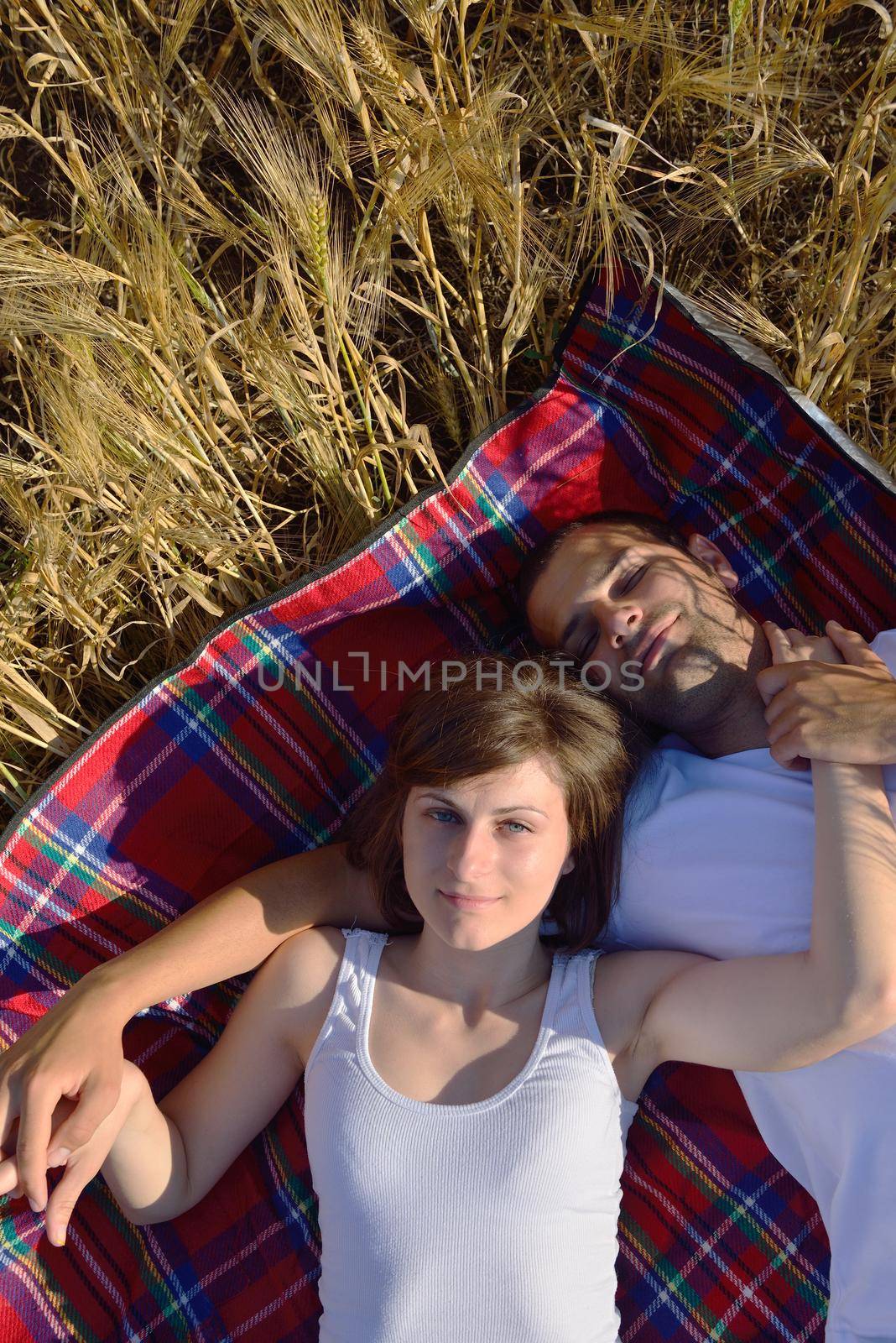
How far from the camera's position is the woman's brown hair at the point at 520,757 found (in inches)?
82.9

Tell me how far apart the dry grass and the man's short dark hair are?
360 millimetres

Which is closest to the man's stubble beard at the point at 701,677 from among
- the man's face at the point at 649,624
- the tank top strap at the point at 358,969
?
the man's face at the point at 649,624

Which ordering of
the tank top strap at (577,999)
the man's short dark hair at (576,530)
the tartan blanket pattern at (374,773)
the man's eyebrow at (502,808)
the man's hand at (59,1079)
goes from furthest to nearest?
the man's short dark hair at (576,530), the tartan blanket pattern at (374,773), the tank top strap at (577,999), the man's eyebrow at (502,808), the man's hand at (59,1079)

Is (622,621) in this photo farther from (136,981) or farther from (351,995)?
(136,981)

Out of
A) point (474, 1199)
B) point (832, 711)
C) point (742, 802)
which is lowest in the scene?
point (474, 1199)

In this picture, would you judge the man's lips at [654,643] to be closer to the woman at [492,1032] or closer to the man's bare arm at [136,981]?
the woman at [492,1032]

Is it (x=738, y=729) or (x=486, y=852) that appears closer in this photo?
(x=486, y=852)

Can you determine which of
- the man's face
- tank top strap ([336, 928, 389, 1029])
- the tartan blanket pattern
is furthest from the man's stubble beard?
tank top strap ([336, 928, 389, 1029])

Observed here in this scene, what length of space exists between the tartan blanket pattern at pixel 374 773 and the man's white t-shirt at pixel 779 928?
0.19m

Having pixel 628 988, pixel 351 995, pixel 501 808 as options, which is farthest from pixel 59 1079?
pixel 628 988

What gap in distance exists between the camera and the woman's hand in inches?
74.4

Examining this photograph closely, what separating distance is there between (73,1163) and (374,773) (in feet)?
3.53

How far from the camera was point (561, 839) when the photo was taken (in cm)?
208

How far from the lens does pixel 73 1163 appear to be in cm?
190
